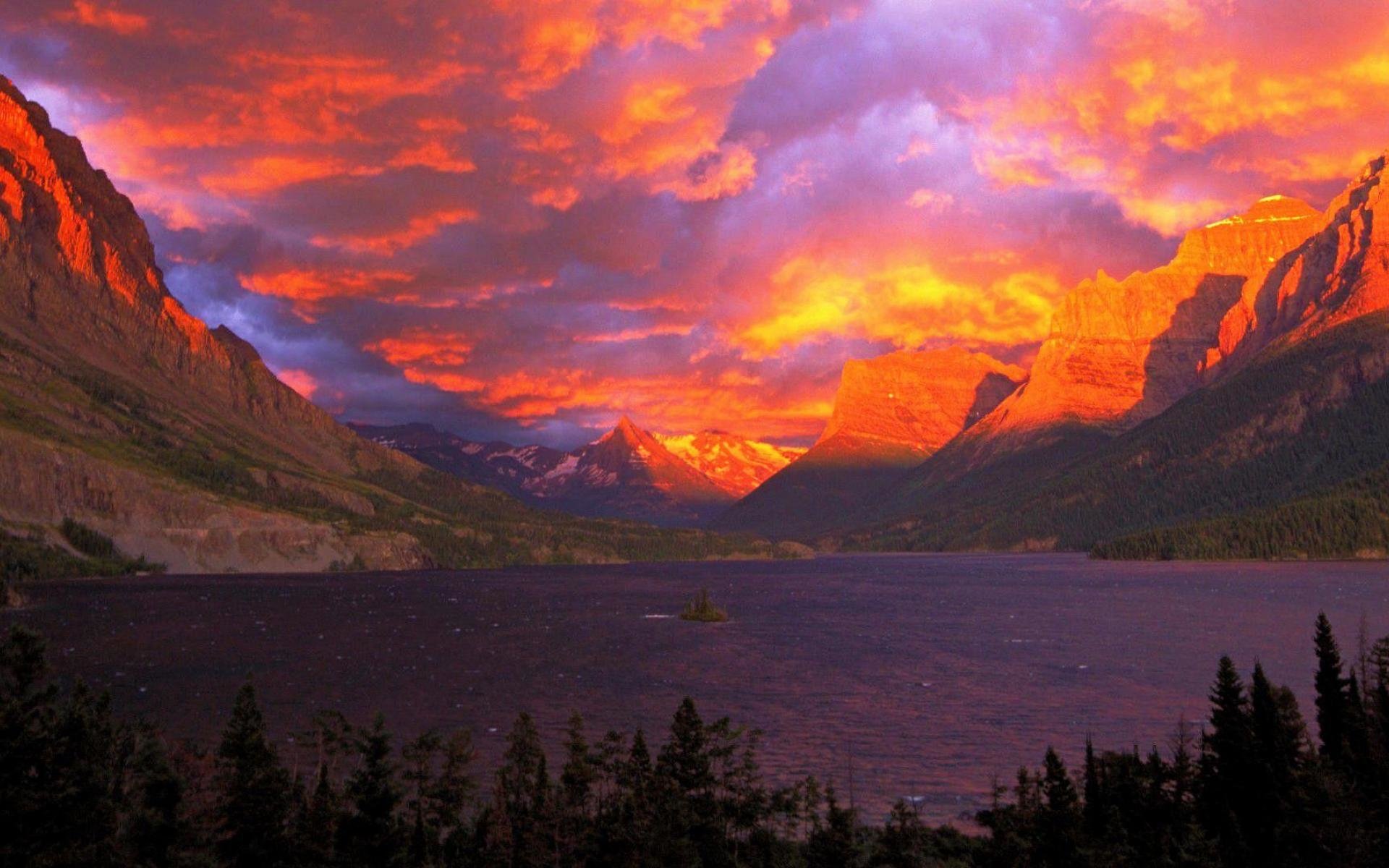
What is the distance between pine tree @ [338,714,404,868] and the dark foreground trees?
9cm

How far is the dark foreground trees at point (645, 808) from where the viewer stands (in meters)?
52.4

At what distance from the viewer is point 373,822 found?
5691cm

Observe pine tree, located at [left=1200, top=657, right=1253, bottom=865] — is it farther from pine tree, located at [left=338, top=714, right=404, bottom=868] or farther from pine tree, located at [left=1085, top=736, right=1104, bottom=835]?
pine tree, located at [left=338, top=714, right=404, bottom=868]

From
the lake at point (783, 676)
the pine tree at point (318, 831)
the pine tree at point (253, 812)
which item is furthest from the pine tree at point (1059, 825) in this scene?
the pine tree at point (253, 812)

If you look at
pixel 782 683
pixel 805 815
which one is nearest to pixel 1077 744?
pixel 805 815

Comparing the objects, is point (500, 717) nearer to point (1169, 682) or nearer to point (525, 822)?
point (525, 822)

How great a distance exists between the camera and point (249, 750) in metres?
60.9

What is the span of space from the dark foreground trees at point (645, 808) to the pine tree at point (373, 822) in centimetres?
9

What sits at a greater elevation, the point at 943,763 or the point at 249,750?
the point at 249,750

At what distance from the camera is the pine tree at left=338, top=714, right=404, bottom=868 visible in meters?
55.8

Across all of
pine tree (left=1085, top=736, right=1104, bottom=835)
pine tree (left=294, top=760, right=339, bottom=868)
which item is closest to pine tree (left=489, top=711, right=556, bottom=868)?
pine tree (left=294, top=760, right=339, bottom=868)

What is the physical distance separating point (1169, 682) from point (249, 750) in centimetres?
10316

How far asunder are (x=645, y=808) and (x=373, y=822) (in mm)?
15498

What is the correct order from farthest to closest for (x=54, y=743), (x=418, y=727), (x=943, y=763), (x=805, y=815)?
(x=418, y=727), (x=943, y=763), (x=805, y=815), (x=54, y=743)
